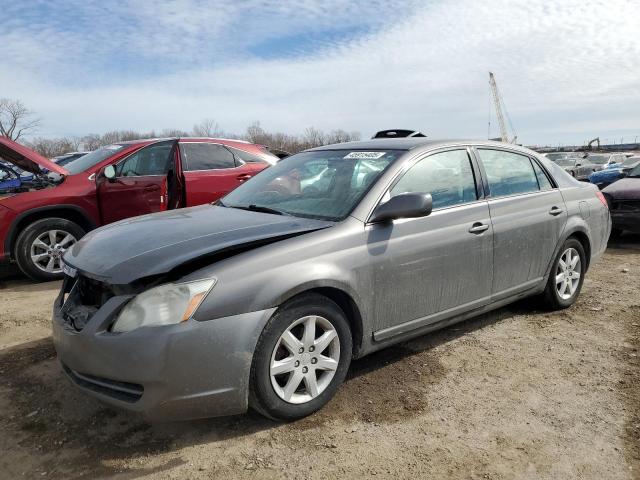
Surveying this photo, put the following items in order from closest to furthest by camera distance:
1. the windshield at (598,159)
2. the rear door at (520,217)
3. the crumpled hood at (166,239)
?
1. the crumpled hood at (166,239)
2. the rear door at (520,217)
3. the windshield at (598,159)

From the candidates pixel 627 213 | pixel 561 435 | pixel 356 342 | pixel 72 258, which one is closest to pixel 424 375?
pixel 356 342

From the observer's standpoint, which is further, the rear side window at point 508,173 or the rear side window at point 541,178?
the rear side window at point 541,178

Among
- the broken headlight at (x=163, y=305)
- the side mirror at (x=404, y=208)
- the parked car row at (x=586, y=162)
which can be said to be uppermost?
the side mirror at (x=404, y=208)

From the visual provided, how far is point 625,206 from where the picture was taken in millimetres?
8469

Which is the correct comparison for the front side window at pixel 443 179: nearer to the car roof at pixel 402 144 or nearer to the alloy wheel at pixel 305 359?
the car roof at pixel 402 144

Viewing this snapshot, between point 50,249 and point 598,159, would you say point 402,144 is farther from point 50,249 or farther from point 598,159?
point 598,159

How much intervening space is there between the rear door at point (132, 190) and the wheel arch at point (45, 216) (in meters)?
0.22

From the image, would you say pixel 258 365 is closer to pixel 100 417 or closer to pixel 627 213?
pixel 100 417

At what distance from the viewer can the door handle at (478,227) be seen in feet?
12.3

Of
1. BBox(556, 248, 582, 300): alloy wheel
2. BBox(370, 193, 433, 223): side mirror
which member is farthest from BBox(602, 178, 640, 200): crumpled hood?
BBox(370, 193, 433, 223): side mirror

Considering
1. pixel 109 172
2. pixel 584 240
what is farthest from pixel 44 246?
pixel 584 240

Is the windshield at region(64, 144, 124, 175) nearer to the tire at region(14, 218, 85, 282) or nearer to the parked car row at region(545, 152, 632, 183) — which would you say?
the tire at region(14, 218, 85, 282)

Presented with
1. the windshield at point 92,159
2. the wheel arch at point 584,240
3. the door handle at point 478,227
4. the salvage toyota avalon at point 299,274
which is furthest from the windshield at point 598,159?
the door handle at point 478,227

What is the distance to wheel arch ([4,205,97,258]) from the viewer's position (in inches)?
234
